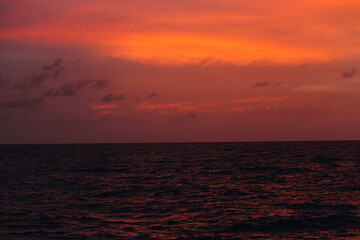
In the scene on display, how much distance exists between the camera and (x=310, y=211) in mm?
26781

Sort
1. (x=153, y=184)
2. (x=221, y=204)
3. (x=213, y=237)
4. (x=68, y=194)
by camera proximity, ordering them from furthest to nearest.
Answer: (x=153, y=184) → (x=68, y=194) → (x=221, y=204) → (x=213, y=237)

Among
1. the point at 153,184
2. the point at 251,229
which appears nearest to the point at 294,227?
the point at 251,229

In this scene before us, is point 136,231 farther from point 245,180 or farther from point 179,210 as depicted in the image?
point 245,180

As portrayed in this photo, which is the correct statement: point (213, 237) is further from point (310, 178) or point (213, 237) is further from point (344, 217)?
point (310, 178)

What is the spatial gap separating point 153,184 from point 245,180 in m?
11.5

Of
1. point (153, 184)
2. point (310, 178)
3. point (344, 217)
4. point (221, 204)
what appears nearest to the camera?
point (344, 217)

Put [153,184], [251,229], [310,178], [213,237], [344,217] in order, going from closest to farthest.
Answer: [213,237] → [251,229] → [344,217] → [153,184] → [310,178]

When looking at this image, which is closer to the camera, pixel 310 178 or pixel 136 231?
pixel 136 231

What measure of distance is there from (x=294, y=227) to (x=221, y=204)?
8.01m

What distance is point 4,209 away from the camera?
91.6 ft

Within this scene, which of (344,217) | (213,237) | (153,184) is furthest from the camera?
(153,184)

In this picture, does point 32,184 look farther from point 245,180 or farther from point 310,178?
point 310,178

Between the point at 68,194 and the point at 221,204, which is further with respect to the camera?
the point at 68,194

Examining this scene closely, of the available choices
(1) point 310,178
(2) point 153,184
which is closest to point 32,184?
(2) point 153,184
